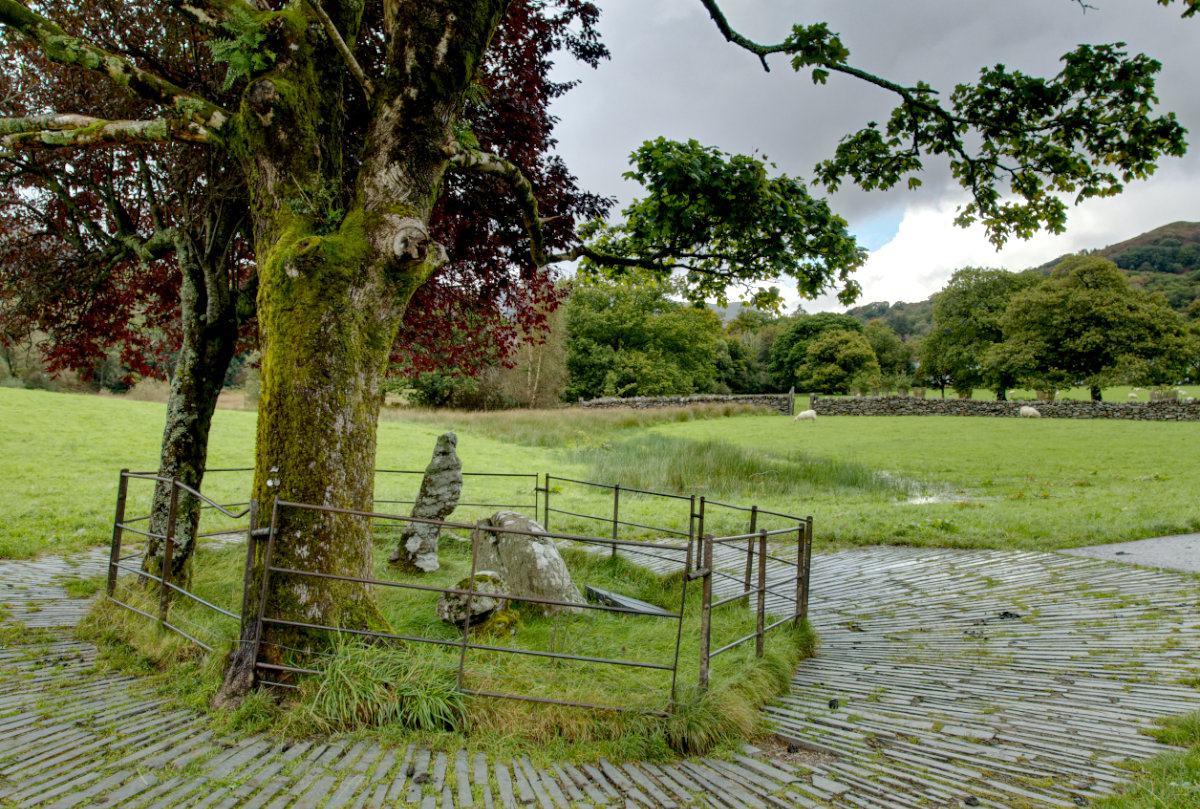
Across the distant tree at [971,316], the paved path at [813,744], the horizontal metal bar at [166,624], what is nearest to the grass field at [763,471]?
the horizontal metal bar at [166,624]

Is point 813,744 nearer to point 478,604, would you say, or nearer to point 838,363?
point 478,604

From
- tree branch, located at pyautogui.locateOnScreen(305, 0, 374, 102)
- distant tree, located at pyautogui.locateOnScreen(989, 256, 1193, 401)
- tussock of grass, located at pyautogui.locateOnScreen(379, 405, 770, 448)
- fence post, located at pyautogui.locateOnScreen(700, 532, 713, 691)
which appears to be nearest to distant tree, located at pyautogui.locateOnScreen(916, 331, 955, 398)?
distant tree, located at pyautogui.locateOnScreen(989, 256, 1193, 401)

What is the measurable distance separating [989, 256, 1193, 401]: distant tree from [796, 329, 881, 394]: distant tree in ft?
65.0

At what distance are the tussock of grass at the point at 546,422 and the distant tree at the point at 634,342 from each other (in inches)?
630

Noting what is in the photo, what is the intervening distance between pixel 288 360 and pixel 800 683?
4490 millimetres

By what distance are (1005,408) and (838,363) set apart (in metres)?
28.5

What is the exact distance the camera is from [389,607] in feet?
21.0

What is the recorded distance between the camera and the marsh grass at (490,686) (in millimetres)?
3895

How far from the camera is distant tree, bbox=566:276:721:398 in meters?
56.4

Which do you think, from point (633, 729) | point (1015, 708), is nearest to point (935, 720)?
point (1015, 708)

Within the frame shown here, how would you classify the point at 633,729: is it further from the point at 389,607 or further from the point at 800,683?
the point at 389,607

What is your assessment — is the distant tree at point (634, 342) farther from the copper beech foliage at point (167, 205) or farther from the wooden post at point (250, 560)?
the wooden post at point (250, 560)

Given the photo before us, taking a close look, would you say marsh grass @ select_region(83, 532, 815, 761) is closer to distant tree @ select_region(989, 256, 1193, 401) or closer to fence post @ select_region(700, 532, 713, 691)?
fence post @ select_region(700, 532, 713, 691)

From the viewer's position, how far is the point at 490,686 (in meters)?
4.29
